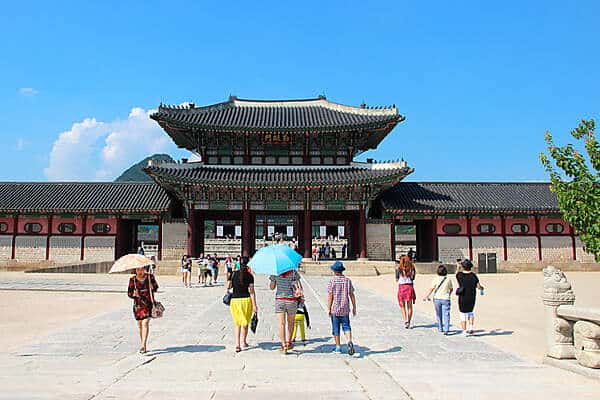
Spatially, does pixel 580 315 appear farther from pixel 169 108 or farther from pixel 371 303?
pixel 169 108

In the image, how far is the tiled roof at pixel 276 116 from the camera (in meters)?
31.5

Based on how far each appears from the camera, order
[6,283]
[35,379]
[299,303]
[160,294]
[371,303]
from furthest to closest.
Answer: [6,283] < [160,294] < [371,303] < [299,303] < [35,379]

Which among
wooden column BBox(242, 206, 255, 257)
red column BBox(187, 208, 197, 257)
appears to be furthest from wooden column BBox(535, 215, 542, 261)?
red column BBox(187, 208, 197, 257)

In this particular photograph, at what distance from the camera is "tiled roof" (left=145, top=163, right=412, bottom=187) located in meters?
29.7

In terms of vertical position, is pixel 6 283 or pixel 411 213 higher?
pixel 411 213

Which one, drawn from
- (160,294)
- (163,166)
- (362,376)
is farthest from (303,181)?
(362,376)

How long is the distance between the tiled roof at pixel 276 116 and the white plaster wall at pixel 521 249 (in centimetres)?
1128

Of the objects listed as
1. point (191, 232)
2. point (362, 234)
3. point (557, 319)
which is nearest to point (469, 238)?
point (362, 234)

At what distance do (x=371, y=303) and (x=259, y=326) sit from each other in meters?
5.62

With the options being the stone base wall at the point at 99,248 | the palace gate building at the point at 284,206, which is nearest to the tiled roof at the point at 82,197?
the palace gate building at the point at 284,206

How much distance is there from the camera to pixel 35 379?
6.64 m

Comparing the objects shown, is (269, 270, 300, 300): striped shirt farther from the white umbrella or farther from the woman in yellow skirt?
the white umbrella

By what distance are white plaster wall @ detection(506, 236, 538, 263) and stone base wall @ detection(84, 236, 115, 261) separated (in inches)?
1047

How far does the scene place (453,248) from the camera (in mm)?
31719
